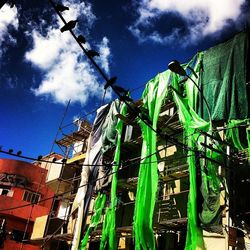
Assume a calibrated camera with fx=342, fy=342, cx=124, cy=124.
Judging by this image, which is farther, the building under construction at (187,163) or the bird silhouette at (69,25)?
the building under construction at (187,163)

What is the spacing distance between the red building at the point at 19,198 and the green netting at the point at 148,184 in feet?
42.8

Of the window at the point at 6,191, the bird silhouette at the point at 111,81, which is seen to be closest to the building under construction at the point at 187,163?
the bird silhouette at the point at 111,81

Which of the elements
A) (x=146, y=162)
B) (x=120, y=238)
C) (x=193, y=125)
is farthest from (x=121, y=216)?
(x=193, y=125)

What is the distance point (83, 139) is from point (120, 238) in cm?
820

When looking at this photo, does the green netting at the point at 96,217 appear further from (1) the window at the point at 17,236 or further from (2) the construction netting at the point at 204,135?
(1) the window at the point at 17,236

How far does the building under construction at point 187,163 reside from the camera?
367 inches

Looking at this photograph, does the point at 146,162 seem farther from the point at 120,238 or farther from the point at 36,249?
the point at 36,249

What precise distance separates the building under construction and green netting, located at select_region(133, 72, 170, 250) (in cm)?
3

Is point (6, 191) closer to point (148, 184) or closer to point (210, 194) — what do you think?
point (148, 184)

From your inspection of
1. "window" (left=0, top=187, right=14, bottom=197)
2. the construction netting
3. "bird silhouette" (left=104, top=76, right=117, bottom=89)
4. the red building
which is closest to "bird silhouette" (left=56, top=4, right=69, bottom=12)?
"bird silhouette" (left=104, top=76, right=117, bottom=89)

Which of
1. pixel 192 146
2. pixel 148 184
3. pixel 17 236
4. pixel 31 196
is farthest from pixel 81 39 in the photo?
pixel 31 196

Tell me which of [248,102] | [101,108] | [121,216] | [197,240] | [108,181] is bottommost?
[197,240]

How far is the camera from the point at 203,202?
376 inches

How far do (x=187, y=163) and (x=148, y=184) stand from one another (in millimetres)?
2031
